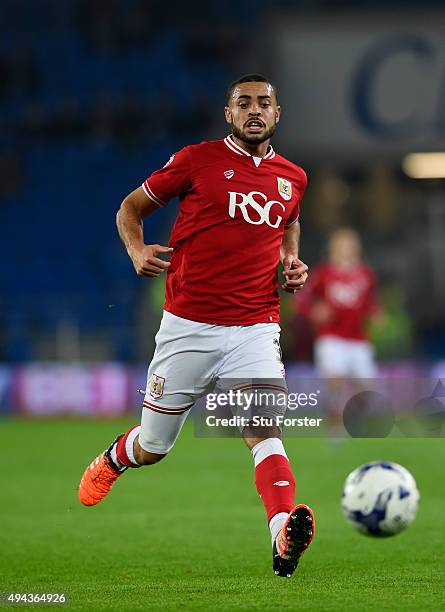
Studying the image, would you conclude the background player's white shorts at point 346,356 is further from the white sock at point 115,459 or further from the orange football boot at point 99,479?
the white sock at point 115,459

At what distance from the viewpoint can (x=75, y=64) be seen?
28.5 m

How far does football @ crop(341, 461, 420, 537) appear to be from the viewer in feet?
17.9

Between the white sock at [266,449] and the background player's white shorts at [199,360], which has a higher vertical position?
the background player's white shorts at [199,360]

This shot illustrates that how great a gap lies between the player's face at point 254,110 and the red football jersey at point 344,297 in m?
7.35

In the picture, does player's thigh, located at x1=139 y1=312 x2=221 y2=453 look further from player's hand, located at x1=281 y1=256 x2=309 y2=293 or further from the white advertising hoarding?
the white advertising hoarding

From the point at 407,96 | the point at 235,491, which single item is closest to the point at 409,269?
the point at 407,96

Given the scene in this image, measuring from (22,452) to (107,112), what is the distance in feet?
51.6

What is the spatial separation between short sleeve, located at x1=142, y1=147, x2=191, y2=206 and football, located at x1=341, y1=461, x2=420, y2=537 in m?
1.64

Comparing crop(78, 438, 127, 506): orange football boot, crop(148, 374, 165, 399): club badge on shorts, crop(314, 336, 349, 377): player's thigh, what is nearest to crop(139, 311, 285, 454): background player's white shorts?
crop(148, 374, 165, 399): club badge on shorts

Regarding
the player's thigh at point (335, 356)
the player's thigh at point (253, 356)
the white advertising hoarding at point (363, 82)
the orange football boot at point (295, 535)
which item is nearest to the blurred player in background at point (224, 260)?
the player's thigh at point (253, 356)

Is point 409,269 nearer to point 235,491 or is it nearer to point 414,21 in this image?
point 414,21

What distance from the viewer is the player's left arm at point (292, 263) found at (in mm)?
5734

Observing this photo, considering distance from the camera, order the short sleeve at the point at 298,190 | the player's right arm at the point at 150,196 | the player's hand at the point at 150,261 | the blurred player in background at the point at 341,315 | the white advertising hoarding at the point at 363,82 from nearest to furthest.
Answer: the player's hand at the point at 150,261, the player's right arm at the point at 150,196, the short sleeve at the point at 298,190, the blurred player in background at the point at 341,315, the white advertising hoarding at the point at 363,82

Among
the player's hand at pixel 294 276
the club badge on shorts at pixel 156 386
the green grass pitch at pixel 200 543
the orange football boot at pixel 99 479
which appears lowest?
the green grass pitch at pixel 200 543
